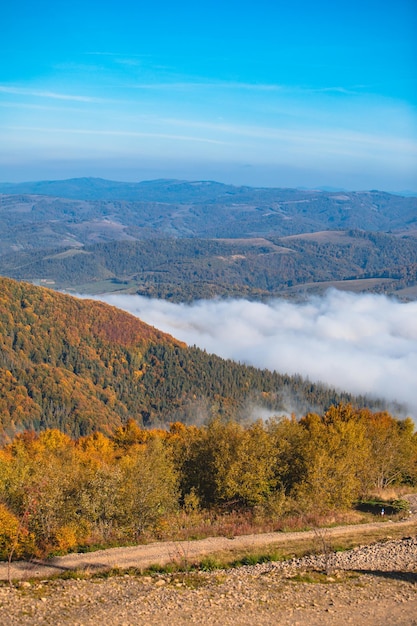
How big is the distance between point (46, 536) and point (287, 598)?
632 inches

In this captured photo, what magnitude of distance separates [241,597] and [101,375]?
471 feet

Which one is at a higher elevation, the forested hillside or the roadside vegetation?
the roadside vegetation

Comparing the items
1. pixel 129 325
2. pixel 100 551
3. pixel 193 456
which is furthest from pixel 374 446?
pixel 129 325

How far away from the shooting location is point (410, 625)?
2430 centimetres

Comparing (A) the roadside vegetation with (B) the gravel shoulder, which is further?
(A) the roadside vegetation

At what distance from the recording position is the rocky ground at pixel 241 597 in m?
25.3

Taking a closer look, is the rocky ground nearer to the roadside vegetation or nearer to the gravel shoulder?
the gravel shoulder

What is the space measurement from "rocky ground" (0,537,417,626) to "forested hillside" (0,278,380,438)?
102476 millimetres

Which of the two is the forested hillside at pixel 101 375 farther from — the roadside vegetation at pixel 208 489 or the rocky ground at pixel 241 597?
the rocky ground at pixel 241 597

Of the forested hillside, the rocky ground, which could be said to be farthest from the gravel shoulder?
the forested hillside

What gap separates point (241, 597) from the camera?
2762 centimetres

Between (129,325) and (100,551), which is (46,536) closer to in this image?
(100,551)

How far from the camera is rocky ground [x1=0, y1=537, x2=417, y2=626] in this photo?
996 inches

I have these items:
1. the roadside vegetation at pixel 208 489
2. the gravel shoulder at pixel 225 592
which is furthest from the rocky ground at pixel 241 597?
the roadside vegetation at pixel 208 489
